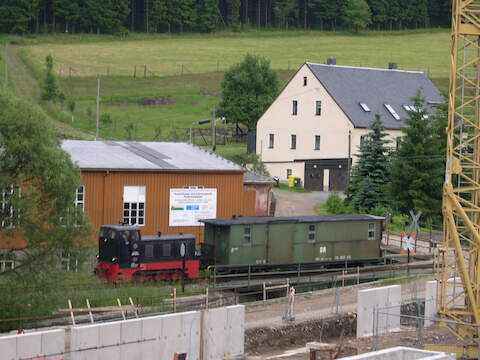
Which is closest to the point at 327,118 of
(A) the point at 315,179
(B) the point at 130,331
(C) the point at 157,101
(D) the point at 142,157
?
(A) the point at 315,179

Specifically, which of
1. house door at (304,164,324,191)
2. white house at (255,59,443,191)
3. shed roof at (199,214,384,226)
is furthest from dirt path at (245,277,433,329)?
house door at (304,164,324,191)

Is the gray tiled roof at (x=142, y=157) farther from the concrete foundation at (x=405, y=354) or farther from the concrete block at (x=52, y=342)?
the concrete foundation at (x=405, y=354)

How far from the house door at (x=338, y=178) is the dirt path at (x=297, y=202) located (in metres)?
1.81

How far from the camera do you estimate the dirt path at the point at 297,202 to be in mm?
54969

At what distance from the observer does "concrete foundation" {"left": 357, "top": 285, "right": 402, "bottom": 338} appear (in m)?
31.2

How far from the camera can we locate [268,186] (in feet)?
150

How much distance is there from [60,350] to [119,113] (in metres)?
71.6

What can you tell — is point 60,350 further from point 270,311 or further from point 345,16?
point 345,16

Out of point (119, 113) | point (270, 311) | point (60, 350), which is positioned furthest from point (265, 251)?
point (119, 113)

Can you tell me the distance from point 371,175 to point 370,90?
15.6 metres

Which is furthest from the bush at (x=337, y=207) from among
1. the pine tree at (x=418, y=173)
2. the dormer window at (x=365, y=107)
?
the dormer window at (x=365, y=107)

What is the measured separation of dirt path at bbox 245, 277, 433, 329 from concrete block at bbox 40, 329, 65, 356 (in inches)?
329

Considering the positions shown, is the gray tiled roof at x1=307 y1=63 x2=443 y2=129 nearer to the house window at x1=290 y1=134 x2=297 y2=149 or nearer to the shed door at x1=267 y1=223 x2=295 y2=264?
the house window at x1=290 y1=134 x2=297 y2=149

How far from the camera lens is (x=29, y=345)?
22.6 metres
